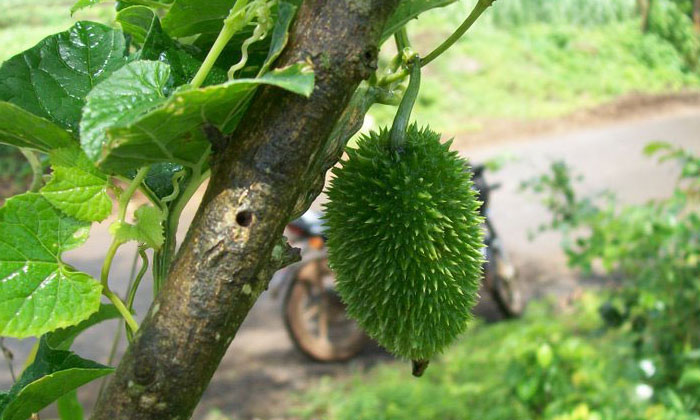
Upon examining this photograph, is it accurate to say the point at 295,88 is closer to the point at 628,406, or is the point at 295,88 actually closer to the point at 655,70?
the point at 628,406

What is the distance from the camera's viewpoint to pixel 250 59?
2.01 ft

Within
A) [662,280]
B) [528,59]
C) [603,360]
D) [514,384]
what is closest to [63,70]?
[514,384]

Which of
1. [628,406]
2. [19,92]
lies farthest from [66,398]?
[628,406]

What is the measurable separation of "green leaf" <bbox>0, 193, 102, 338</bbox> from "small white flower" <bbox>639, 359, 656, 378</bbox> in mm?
2291

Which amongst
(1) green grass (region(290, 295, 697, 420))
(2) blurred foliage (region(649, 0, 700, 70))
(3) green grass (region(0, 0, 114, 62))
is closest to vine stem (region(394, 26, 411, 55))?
(1) green grass (region(290, 295, 697, 420))

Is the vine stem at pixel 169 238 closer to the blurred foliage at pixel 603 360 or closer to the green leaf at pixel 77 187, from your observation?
the green leaf at pixel 77 187

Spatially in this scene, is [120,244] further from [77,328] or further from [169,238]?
[77,328]

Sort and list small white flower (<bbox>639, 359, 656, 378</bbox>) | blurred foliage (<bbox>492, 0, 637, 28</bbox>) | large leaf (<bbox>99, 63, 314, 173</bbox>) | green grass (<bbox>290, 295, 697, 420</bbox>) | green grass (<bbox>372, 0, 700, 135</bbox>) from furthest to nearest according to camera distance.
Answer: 1. blurred foliage (<bbox>492, 0, 637, 28</bbox>)
2. green grass (<bbox>372, 0, 700, 135</bbox>)
3. small white flower (<bbox>639, 359, 656, 378</bbox>)
4. green grass (<bbox>290, 295, 697, 420</bbox>)
5. large leaf (<bbox>99, 63, 314, 173</bbox>)

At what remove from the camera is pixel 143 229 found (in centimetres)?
55

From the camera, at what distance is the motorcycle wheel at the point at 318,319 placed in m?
3.84

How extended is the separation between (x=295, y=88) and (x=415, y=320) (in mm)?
A: 350

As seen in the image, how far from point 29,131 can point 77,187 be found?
0.17 feet

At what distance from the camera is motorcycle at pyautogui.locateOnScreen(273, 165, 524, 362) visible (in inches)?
150

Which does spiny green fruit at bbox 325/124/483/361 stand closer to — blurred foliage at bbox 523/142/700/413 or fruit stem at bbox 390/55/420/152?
fruit stem at bbox 390/55/420/152
